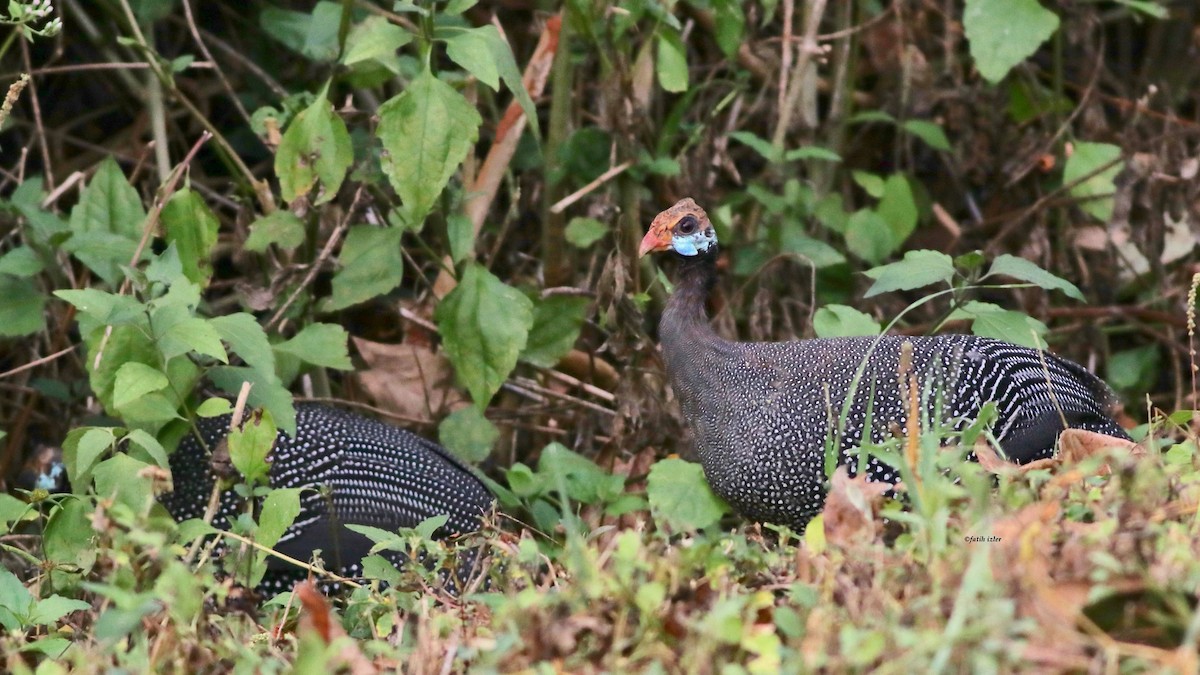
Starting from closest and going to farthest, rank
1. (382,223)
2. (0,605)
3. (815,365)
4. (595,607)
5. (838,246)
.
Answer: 1. (595,607)
2. (0,605)
3. (815,365)
4. (382,223)
5. (838,246)

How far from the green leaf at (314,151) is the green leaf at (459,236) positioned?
36 cm

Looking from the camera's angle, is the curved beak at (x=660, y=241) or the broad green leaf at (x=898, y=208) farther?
the broad green leaf at (x=898, y=208)

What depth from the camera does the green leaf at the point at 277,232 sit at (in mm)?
4438

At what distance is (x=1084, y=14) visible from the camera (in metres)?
5.70

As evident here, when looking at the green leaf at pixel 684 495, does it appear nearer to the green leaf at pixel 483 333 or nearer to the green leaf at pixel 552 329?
the green leaf at pixel 483 333

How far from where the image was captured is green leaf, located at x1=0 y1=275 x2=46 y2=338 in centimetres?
440

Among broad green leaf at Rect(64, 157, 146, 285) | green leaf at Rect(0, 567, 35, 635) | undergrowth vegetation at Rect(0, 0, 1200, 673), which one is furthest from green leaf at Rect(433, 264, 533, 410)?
green leaf at Rect(0, 567, 35, 635)

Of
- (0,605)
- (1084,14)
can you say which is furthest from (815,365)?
(1084,14)

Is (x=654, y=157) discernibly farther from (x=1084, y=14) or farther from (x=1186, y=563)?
(x=1186, y=563)

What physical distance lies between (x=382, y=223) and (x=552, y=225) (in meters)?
0.55

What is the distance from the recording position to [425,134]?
3.78m

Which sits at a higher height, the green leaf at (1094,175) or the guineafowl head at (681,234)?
the guineafowl head at (681,234)

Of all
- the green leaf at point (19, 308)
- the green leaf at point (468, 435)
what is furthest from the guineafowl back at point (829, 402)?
the green leaf at point (19, 308)

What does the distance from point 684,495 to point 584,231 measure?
3.69 feet
